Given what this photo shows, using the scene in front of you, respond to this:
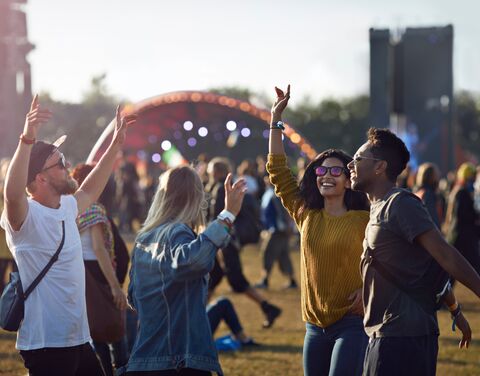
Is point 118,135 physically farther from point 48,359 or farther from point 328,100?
point 328,100

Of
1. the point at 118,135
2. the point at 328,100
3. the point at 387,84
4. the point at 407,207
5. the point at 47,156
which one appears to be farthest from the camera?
the point at 328,100

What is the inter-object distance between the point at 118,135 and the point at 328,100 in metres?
92.6

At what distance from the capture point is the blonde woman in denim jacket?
432cm

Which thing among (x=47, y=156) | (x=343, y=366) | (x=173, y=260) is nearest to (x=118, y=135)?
(x=47, y=156)

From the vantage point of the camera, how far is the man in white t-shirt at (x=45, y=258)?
449 centimetres

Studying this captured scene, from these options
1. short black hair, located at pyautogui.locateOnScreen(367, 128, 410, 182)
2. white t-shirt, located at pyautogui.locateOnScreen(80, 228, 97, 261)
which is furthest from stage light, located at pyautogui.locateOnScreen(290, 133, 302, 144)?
short black hair, located at pyautogui.locateOnScreen(367, 128, 410, 182)

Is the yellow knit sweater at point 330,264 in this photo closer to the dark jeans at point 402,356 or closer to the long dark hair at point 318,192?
the long dark hair at point 318,192

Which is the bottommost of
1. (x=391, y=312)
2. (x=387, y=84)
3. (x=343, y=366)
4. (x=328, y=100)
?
(x=343, y=366)

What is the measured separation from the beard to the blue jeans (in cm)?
152

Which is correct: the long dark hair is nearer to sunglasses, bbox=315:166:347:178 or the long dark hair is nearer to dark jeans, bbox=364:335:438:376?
sunglasses, bbox=315:166:347:178

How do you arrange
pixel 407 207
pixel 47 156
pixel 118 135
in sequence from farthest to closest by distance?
pixel 118 135 → pixel 47 156 → pixel 407 207

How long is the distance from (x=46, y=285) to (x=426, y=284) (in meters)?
1.87

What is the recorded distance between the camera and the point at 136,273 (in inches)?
180

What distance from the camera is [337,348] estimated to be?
4980mm
